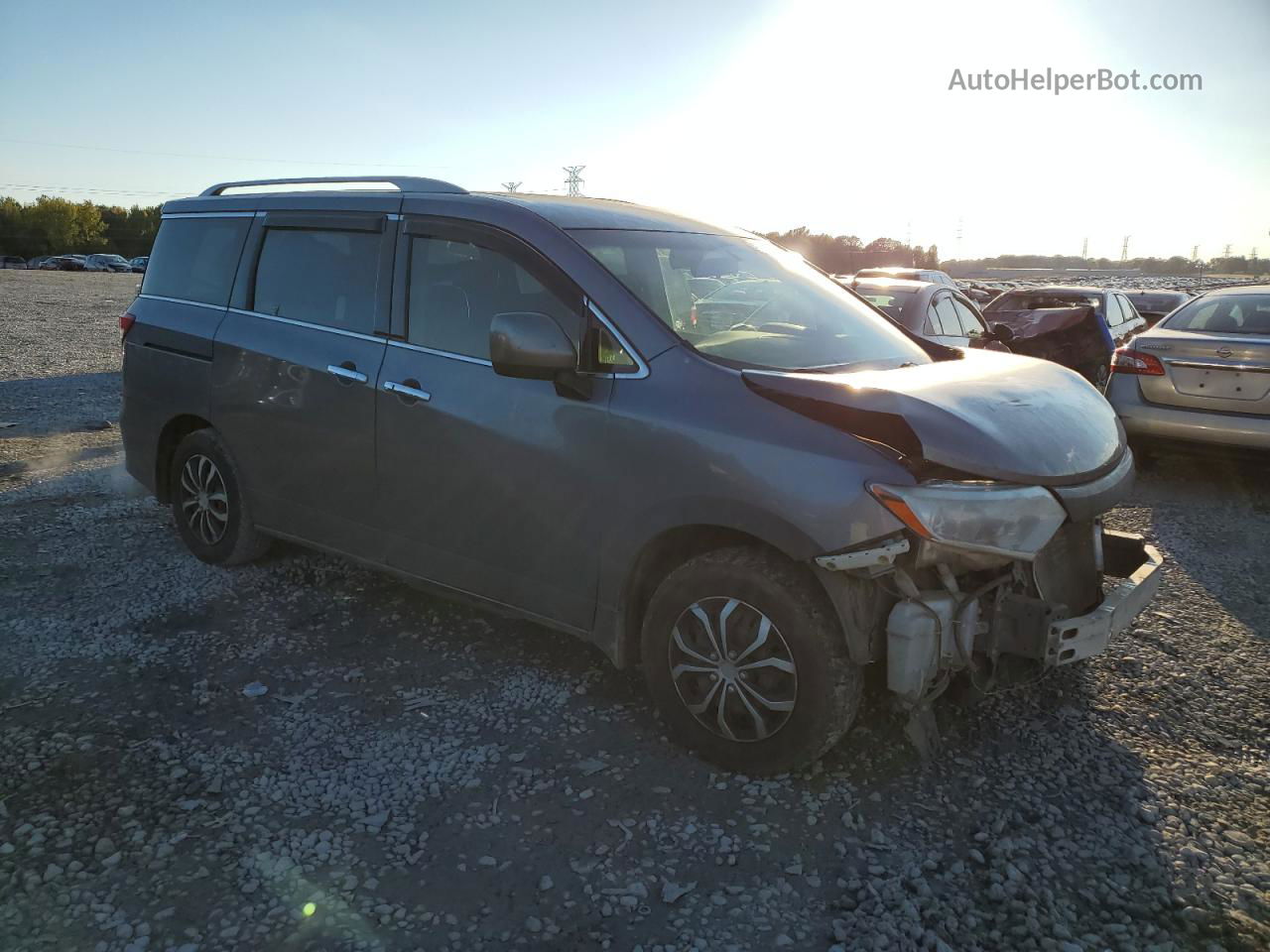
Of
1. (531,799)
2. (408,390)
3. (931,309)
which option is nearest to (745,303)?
(408,390)

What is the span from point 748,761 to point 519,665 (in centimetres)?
129

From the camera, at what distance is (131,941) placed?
2412 mm

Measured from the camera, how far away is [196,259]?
511cm

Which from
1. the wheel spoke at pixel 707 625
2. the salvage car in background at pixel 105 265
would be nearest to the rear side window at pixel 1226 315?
the wheel spoke at pixel 707 625

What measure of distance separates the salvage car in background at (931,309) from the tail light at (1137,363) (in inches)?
40.3

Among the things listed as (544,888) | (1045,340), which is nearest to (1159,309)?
(1045,340)

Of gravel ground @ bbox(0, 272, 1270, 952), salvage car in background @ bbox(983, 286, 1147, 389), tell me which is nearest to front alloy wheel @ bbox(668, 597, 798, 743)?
gravel ground @ bbox(0, 272, 1270, 952)

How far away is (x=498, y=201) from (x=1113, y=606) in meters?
2.82

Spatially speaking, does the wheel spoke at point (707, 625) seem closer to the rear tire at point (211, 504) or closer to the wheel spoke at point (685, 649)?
the wheel spoke at point (685, 649)

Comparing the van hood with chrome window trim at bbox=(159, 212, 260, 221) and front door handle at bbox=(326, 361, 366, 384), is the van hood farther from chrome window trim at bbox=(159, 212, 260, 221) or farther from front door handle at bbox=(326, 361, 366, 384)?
chrome window trim at bbox=(159, 212, 260, 221)

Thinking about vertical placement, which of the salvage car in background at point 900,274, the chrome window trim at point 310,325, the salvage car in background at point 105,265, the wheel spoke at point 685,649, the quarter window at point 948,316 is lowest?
the wheel spoke at point 685,649

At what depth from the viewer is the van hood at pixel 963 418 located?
2.89m

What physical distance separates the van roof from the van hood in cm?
114

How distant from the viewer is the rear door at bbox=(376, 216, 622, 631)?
343 centimetres
